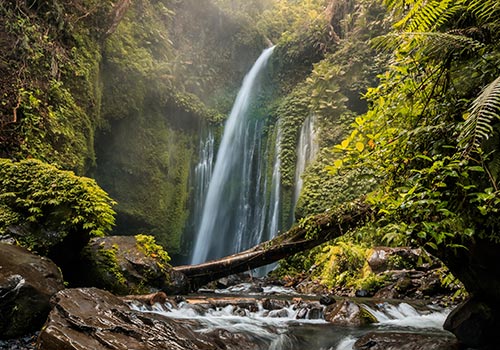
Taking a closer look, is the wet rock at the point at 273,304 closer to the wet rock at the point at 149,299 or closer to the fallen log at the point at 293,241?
the fallen log at the point at 293,241

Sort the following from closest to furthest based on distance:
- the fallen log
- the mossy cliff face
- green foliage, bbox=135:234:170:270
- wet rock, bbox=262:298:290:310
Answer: the fallen log, wet rock, bbox=262:298:290:310, green foliage, bbox=135:234:170:270, the mossy cliff face

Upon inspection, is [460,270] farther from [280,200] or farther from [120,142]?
[120,142]

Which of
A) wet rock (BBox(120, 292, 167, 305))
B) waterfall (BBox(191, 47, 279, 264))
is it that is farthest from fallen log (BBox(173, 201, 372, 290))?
waterfall (BBox(191, 47, 279, 264))

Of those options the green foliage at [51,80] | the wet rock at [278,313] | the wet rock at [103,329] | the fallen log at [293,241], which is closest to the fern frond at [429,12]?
the wet rock at [103,329]

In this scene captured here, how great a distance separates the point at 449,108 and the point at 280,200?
12.2 meters

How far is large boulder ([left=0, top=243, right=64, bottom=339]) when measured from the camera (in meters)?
3.60

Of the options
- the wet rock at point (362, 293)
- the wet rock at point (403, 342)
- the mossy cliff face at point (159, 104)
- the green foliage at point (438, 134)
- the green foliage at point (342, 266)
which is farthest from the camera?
the mossy cliff face at point (159, 104)

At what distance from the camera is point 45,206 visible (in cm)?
527

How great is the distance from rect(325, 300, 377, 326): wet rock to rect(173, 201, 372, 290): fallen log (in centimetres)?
116

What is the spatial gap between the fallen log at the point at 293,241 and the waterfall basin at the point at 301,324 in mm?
1012

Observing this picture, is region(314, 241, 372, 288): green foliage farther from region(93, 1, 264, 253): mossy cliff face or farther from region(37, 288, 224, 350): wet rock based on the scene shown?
region(93, 1, 264, 253): mossy cliff face

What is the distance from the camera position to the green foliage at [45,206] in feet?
16.6

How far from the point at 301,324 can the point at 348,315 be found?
2.38ft

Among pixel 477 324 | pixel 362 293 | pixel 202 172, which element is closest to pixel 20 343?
pixel 477 324
